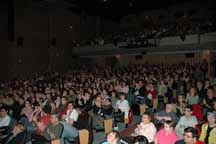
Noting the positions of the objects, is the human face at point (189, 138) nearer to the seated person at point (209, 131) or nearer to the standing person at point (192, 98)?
the seated person at point (209, 131)

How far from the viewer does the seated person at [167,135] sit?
19.5 ft

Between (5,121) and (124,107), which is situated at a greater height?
(124,107)

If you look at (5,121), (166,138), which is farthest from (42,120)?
(166,138)

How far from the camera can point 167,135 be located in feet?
19.7

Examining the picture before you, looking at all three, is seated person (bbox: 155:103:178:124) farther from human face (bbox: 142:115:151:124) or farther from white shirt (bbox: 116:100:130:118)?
white shirt (bbox: 116:100:130:118)

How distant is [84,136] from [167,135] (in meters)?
2.05

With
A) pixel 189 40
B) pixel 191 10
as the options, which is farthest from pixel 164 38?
pixel 191 10

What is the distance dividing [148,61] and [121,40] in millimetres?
3143

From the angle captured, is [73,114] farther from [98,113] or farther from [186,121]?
[186,121]

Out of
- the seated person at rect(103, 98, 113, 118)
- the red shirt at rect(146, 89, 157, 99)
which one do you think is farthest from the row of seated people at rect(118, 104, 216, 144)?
the red shirt at rect(146, 89, 157, 99)

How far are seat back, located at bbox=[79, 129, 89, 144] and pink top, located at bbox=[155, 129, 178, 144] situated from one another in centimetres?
185

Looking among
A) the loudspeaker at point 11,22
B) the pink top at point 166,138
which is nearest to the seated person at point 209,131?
the pink top at point 166,138

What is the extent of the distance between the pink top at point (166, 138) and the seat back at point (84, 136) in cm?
185

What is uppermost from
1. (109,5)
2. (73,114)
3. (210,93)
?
(109,5)
